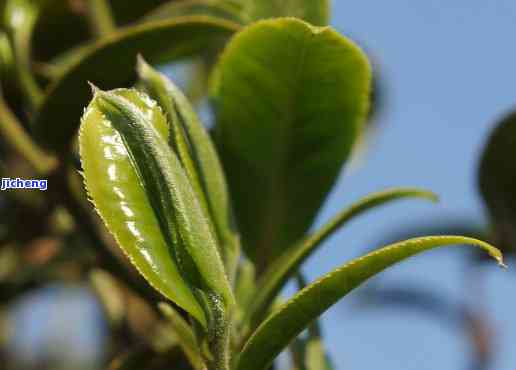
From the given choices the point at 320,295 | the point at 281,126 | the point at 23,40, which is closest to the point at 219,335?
the point at 320,295

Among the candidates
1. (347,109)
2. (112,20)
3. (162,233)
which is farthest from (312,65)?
(112,20)

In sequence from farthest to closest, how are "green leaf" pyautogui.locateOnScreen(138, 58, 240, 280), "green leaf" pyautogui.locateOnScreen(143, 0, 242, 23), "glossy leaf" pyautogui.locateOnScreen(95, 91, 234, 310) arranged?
"green leaf" pyautogui.locateOnScreen(143, 0, 242, 23) → "green leaf" pyautogui.locateOnScreen(138, 58, 240, 280) → "glossy leaf" pyautogui.locateOnScreen(95, 91, 234, 310)

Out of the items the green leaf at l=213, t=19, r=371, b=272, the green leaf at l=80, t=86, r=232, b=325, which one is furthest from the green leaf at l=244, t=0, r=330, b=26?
the green leaf at l=80, t=86, r=232, b=325

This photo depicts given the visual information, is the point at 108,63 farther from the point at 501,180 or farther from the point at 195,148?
the point at 501,180

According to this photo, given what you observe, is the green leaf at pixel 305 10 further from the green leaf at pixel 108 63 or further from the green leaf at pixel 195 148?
the green leaf at pixel 195 148

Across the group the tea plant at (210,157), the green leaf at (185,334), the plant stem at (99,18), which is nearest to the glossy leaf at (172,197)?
the tea plant at (210,157)

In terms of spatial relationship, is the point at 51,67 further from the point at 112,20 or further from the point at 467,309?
the point at 467,309

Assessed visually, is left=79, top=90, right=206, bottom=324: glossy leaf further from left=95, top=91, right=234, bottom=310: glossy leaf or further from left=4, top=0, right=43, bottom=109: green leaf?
left=4, top=0, right=43, bottom=109: green leaf
